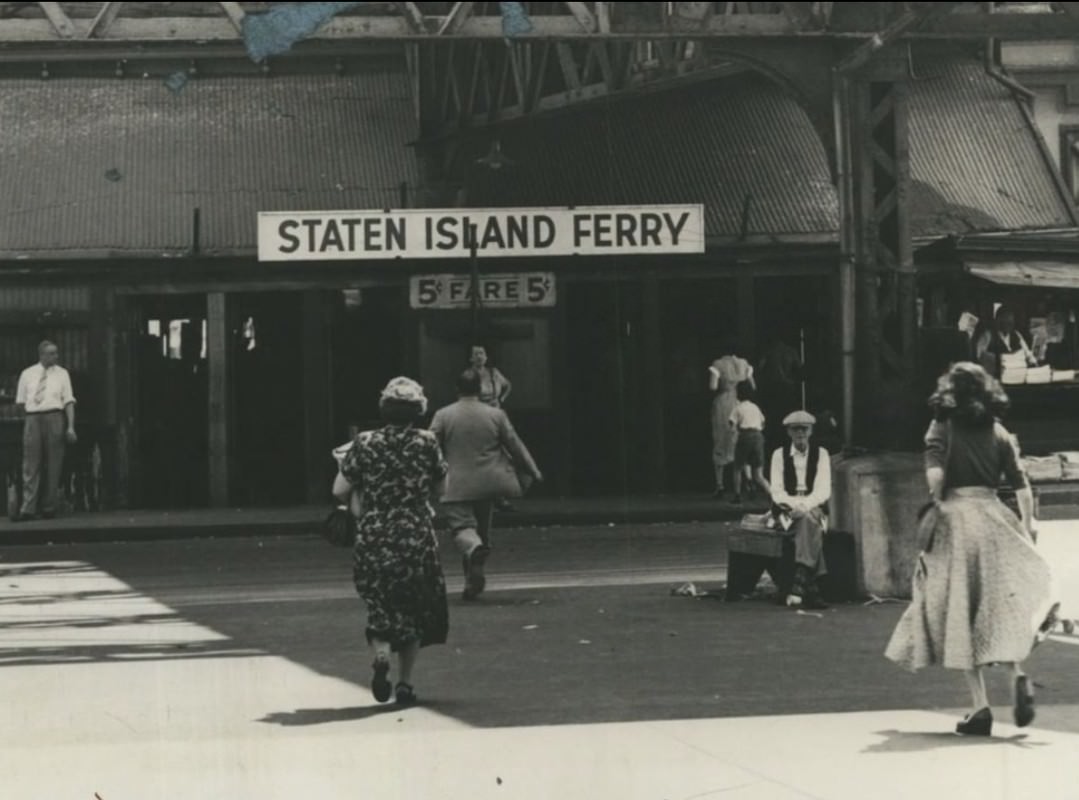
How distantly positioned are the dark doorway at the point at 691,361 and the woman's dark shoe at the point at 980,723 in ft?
61.1

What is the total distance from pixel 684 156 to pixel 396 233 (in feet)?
23.1

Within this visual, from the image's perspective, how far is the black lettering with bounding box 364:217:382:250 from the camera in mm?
23172

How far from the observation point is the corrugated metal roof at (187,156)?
91.6ft

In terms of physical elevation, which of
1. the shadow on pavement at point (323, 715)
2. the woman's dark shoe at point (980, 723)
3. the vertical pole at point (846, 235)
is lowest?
the shadow on pavement at point (323, 715)

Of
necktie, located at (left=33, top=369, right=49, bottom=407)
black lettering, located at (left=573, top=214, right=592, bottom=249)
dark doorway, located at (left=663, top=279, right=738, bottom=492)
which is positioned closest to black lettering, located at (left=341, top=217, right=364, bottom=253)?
black lettering, located at (left=573, top=214, right=592, bottom=249)

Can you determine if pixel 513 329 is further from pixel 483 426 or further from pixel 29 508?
pixel 483 426

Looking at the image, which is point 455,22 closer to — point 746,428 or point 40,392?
point 746,428

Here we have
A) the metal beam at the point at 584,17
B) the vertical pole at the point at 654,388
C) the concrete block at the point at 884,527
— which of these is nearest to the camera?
the concrete block at the point at 884,527

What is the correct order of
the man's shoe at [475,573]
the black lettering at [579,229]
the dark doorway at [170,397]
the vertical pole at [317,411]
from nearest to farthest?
the man's shoe at [475,573], the black lettering at [579,229], the dark doorway at [170,397], the vertical pole at [317,411]

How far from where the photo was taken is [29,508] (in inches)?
996

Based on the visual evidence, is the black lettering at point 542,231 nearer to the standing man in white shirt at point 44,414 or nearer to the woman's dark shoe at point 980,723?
the standing man in white shirt at point 44,414

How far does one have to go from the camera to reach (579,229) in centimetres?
2391

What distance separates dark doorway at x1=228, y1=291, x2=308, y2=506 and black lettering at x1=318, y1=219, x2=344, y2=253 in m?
4.38

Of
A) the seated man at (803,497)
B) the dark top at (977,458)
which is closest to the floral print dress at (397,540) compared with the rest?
the dark top at (977,458)
